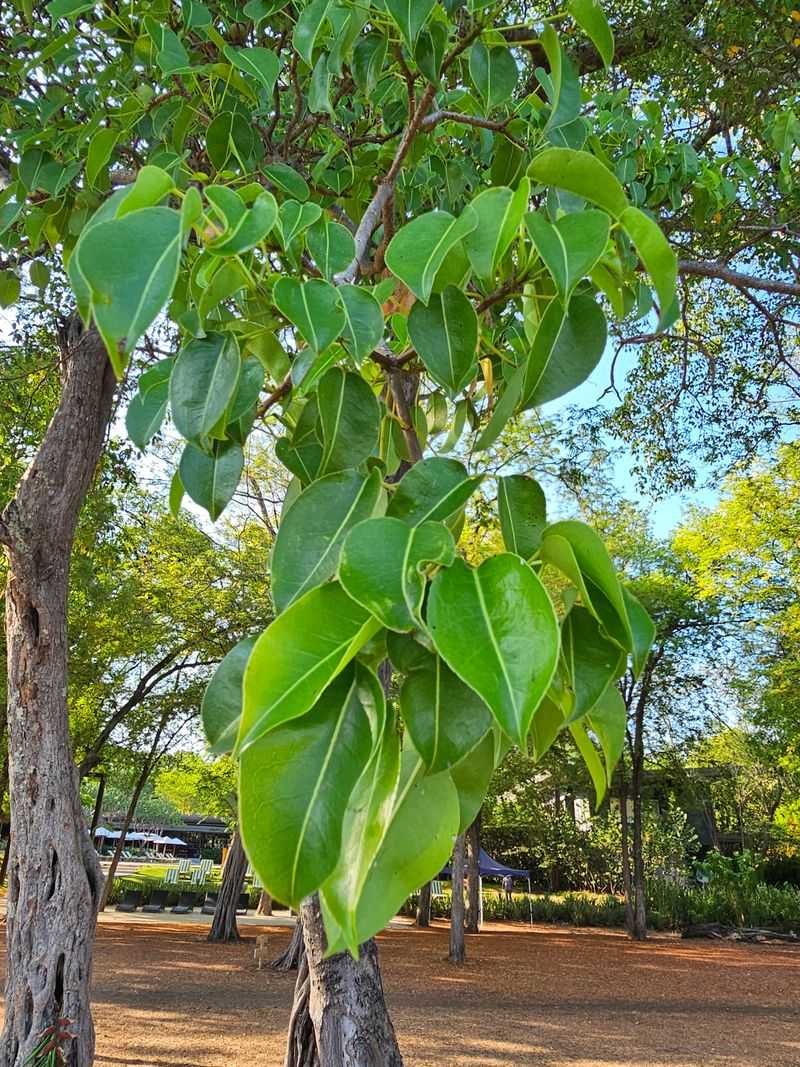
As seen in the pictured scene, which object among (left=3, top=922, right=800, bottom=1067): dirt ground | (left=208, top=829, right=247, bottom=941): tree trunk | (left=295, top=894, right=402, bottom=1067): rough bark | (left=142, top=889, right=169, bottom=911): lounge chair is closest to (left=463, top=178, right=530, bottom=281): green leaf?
(left=295, top=894, right=402, bottom=1067): rough bark

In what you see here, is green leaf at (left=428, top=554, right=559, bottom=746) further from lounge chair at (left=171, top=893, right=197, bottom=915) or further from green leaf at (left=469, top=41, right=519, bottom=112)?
lounge chair at (left=171, top=893, right=197, bottom=915)

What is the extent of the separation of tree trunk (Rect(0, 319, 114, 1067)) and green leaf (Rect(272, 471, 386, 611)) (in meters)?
4.06

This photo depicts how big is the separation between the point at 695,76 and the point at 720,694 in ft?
48.7

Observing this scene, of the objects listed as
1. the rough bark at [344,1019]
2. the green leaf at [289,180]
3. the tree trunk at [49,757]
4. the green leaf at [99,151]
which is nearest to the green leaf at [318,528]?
the green leaf at [289,180]

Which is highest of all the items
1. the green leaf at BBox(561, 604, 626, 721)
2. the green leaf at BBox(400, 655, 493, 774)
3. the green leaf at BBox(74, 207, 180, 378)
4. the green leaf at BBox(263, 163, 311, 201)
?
the green leaf at BBox(263, 163, 311, 201)

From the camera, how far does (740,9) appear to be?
15.1 ft

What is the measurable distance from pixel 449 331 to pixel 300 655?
0.36 m

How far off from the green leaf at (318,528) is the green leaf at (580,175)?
26 cm

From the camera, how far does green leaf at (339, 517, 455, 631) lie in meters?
0.48

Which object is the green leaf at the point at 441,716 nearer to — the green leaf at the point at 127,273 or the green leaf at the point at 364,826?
the green leaf at the point at 364,826

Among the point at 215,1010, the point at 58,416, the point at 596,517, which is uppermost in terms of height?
the point at 596,517

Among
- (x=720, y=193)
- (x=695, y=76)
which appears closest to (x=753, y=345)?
(x=695, y=76)

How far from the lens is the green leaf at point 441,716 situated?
1.66ft

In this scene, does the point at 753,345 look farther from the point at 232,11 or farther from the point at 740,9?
the point at 232,11
